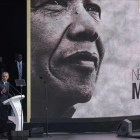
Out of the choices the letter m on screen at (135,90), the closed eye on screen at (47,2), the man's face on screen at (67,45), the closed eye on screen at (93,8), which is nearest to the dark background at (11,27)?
the closed eye on screen at (47,2)

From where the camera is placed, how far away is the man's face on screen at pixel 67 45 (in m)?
15.3

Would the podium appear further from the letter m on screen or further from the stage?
the letter m on screen

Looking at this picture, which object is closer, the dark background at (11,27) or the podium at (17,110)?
the podium at (17,110)

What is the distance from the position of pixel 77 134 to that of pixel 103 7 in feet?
12.4

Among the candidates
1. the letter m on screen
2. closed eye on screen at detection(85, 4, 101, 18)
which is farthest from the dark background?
the letter m on screen

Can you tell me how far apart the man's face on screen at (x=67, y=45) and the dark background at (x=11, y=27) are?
420 centimetres

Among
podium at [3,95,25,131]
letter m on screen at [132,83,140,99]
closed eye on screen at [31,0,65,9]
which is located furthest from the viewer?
letter m on screen at [132,83,140,99]

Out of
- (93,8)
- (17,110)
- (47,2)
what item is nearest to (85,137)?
(17,110)

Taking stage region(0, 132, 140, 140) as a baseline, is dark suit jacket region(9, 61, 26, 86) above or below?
above

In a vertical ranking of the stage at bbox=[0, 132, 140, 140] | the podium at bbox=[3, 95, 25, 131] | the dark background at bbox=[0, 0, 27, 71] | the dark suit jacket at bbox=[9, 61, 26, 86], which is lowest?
the stage at bbox=[0, 132, 140, 140]

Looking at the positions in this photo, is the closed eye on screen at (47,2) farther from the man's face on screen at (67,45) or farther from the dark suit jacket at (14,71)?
the dark suit jacket at (14,71)

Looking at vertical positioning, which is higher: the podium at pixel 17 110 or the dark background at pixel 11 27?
the dark background at pixel 11 27

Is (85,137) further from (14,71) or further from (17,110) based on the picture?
(14,71)

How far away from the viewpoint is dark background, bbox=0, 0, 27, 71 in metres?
19.3
